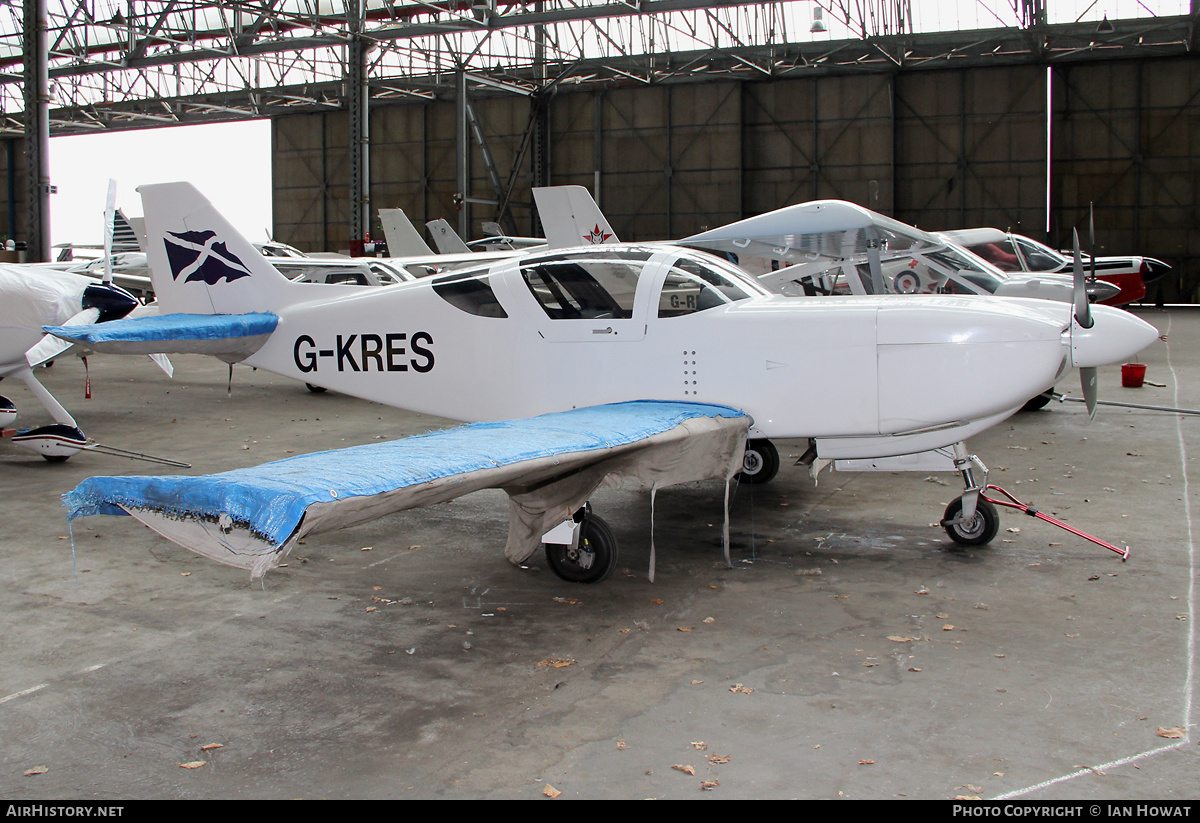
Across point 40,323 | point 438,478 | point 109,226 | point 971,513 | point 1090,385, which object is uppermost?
point 109,226

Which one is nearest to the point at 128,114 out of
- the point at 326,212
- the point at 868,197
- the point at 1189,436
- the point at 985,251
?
the point at 326,212

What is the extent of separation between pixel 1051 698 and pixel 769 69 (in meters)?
31.2

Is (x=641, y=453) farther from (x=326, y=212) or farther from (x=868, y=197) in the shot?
(x=326, y=212)

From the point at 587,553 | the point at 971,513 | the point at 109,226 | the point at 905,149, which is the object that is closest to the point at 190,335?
the point at 587,553

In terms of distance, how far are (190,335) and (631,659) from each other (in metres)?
4.58

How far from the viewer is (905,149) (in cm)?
3266

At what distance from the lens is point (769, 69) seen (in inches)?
1268

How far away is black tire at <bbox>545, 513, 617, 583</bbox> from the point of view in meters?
5.45

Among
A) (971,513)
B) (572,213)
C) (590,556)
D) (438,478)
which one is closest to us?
(438,478)

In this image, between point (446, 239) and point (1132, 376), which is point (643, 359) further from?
point (446, 239)

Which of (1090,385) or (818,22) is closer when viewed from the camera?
(1090,385)

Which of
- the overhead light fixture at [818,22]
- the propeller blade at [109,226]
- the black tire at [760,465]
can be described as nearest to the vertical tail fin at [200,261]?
the propeller blade at [109,226]

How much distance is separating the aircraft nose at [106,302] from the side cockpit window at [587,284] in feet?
17.6

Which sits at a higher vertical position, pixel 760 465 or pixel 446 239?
pixel 446 239
